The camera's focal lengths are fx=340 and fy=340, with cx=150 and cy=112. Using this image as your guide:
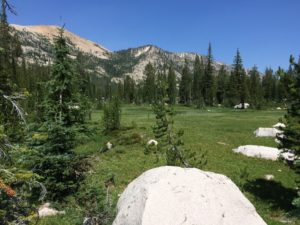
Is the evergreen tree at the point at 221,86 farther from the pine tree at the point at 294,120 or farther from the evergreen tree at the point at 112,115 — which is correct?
the pine tree at the point at 294,120

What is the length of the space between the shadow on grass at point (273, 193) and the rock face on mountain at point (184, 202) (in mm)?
9007

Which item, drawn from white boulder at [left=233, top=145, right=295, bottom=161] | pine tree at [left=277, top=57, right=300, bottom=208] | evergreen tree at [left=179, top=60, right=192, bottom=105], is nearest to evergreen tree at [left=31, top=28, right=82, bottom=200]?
pine tree at [left=277, top=57, right=300, bottom=208]

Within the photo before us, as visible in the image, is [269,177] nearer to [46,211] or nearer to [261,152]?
[261,152]

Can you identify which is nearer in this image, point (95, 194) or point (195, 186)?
point (195, 186)

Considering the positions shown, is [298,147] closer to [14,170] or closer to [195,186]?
[195,186]

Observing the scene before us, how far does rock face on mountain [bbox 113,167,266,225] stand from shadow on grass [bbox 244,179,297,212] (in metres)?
9.01

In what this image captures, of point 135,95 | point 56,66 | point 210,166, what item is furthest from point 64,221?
point 135,95

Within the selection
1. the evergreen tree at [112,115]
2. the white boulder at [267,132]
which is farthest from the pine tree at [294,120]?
the evergreen tree at [112,115]

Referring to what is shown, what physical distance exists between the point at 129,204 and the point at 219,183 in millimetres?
3223

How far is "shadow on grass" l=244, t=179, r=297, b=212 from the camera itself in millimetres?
19650

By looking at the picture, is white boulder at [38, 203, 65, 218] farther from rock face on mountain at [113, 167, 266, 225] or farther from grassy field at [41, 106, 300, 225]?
rock face on mountain at [113, 167, 266, 225]

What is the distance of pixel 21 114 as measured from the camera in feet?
25.4

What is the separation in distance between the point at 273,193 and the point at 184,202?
12.8 meters

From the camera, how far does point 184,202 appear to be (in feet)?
34.9
